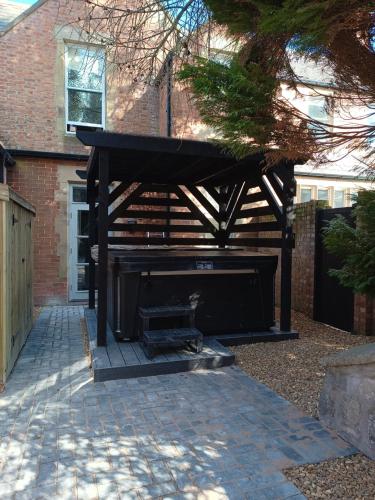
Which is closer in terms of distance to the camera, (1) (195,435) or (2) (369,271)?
(1) (195,435)

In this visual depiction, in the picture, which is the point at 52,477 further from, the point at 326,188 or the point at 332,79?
the point at 326,188

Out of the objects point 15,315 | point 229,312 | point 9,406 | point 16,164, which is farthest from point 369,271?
point 16,164

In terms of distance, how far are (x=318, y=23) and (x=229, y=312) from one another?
404 centimetres

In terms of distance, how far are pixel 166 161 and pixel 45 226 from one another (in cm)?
412

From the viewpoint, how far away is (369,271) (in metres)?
3.74

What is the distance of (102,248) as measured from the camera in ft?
16.1

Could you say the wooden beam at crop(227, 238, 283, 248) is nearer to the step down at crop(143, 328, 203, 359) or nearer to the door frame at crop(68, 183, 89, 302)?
the step down at crop(143, 328, 203, 359)

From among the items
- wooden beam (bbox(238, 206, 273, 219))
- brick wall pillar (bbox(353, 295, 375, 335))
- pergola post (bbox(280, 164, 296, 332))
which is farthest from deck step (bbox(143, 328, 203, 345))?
brick wall pillar (bbox(353, 295, 375, 335))

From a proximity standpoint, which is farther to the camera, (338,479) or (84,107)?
(84,107)

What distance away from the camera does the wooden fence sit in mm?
3906

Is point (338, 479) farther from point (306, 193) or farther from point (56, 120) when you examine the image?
point (306, 193)

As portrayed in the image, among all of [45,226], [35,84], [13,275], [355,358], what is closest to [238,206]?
[45,226]

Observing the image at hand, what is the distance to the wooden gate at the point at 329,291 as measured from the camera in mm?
6198

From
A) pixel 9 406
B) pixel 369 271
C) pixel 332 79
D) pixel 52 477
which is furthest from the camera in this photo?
pixel 369 271
